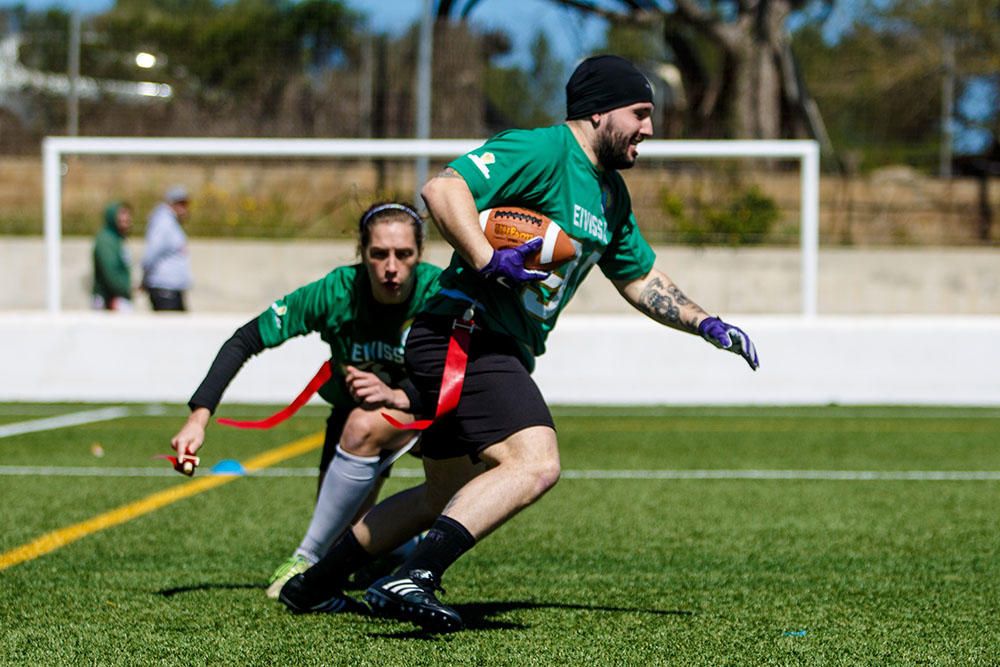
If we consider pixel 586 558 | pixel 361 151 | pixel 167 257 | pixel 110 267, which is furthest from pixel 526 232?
pixel 110 267

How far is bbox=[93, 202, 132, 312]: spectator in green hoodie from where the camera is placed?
14.1 meters

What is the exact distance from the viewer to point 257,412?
12.0m

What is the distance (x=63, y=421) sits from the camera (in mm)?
11234

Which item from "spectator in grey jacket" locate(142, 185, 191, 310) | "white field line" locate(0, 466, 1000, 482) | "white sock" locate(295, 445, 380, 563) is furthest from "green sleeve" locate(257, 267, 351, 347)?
"spectator in grey jacket" locate(142, 185, 191, 310)

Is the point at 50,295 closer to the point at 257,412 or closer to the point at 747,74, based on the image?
the point at 257,412

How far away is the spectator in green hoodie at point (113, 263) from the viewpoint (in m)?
14.1

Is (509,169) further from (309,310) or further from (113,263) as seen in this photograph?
(113,263)

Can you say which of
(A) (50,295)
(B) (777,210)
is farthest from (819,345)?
(A) (50,295)

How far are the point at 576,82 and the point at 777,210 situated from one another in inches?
422

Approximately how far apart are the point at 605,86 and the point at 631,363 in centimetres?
853

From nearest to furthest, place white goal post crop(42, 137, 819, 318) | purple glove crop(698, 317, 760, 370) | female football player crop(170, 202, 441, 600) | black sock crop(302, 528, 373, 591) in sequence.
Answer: purple glove crop(698, 317, 760, 370) → black sock crop(302, 528, 373, 591) → female football player crop(170, 202, 441, 600) → white goal post crop(42, 137, 819, 318)

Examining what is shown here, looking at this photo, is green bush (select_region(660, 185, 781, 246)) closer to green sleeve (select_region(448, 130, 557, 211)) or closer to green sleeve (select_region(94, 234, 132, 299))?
green sleeve (select_region(94, 234, 132, 299))

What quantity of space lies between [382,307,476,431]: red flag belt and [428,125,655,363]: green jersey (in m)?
0.05

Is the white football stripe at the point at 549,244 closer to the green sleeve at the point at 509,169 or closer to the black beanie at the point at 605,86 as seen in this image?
the green sleeve at the point at 509,169
